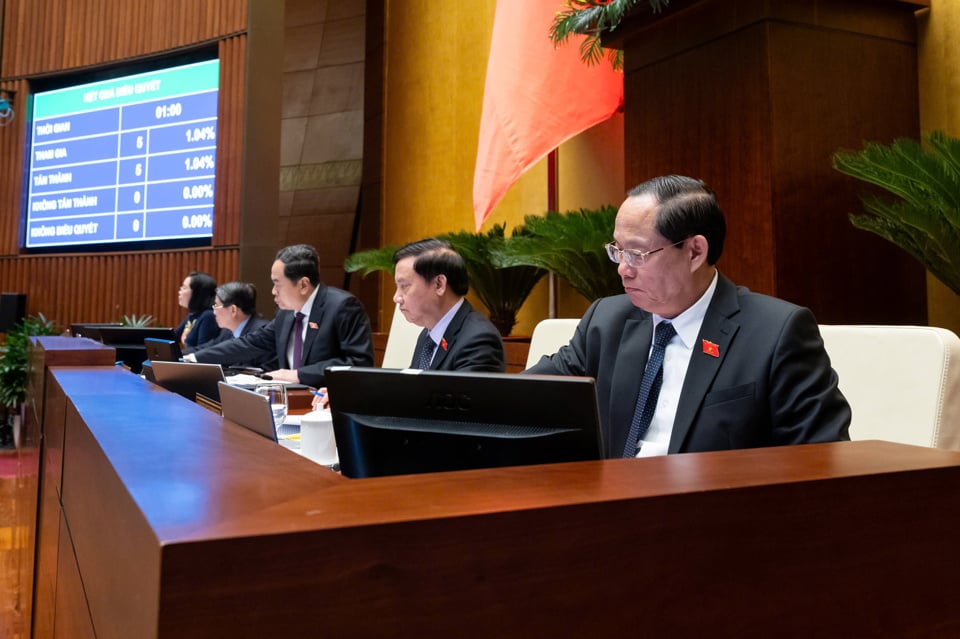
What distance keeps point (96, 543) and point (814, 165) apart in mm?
2353

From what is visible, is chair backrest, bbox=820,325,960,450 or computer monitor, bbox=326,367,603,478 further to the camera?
chair backrest, bbox=820,325,960,450

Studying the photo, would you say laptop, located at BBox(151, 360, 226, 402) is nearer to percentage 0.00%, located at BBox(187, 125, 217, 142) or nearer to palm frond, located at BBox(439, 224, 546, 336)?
palm frond, located at BBox(439, 224, 546, 336)

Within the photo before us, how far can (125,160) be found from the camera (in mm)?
7457

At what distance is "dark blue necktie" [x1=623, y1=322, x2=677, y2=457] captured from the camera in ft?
5.50

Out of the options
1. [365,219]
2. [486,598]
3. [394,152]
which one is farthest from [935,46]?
[365,219]

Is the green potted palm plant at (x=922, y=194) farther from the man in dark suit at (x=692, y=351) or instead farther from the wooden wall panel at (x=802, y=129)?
A: the man in dark suit at (x=692, y=351)

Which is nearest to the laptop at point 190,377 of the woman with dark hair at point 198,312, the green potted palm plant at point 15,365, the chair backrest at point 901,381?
the chair backrest at point 901,381

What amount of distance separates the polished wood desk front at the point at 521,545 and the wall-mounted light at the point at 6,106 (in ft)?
26.5

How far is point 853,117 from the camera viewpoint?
104 inches

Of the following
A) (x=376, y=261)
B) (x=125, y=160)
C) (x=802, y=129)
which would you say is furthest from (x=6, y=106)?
(x=802, y=129)

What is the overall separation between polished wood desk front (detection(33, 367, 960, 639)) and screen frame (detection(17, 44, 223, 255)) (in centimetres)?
678

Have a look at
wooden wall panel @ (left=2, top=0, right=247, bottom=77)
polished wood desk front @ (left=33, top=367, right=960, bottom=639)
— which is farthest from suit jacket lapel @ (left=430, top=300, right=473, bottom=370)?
wooden wall panel @ (left=2, top=0, right=247, bottom=77)

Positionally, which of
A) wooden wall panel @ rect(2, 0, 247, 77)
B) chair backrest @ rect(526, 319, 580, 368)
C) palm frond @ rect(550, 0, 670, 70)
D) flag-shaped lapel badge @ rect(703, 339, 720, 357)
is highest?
wooden wall panel @ rect(2, 0, 247, 77)

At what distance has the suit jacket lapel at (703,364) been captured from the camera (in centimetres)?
156
